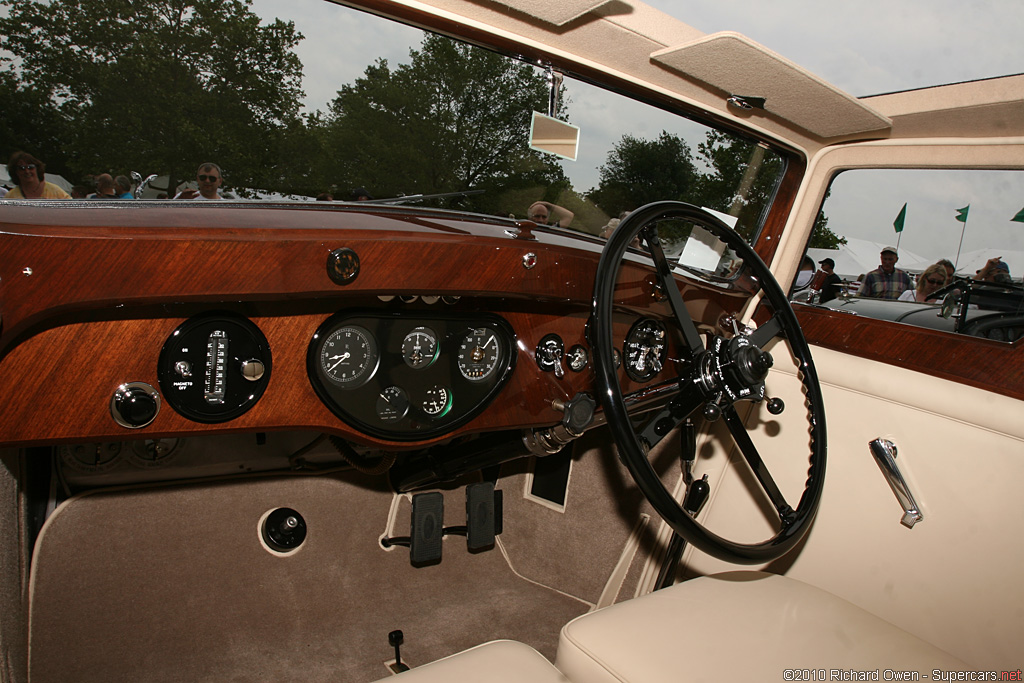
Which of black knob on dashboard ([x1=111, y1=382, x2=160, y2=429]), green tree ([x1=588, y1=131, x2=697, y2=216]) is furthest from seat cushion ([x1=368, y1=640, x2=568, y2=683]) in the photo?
green tree ([x1=588, y1=131, x2=697, y2=216])

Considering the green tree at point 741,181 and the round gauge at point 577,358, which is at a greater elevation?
the green tree at point 741,181

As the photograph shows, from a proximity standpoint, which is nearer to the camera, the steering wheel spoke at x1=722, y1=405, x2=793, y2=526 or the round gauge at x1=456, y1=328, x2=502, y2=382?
the steering wheel spoke at x1=722, y1=405, x2=793, y2=526

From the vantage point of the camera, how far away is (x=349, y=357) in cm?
154

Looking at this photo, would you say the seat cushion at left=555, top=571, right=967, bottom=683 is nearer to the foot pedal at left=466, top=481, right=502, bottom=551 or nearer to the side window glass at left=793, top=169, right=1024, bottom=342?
the side window glass at left=793, top=169, right=1024, bottom=342

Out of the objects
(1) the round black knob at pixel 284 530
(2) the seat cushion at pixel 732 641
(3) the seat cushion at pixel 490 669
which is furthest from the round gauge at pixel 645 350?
(1) the round black knob at pixel 284 530

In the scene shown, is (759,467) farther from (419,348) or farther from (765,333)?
(419,348)

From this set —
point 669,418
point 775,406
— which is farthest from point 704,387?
point 775,406

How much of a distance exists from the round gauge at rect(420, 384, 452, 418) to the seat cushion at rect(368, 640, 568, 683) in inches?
24.2

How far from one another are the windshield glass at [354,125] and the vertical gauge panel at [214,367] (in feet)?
1.15

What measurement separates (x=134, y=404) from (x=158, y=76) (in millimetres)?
639

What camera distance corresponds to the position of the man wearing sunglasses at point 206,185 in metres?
1.42

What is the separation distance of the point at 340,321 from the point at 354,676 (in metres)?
1.19

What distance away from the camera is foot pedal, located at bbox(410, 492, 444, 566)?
234 centimetres

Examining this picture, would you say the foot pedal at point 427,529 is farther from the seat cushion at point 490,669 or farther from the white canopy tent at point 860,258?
the white canopy tent at point 860,258
